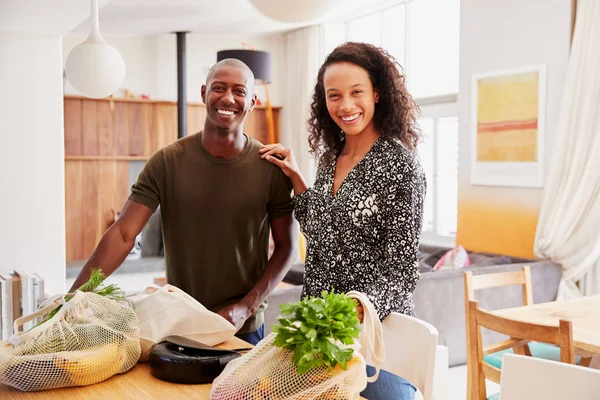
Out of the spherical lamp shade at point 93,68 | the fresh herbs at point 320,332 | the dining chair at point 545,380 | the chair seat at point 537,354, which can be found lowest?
the chair seat at point 537,354

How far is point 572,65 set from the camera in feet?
15.9

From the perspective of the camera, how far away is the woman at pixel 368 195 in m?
Result: 1.67

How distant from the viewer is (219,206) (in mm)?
1946

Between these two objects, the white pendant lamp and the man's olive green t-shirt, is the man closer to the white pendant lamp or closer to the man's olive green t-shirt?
the man's olive green t-shirt

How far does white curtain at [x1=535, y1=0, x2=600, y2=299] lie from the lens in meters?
4.71

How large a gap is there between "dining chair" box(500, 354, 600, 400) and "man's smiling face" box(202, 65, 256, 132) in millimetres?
1000

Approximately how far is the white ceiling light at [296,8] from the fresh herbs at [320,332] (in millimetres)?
912

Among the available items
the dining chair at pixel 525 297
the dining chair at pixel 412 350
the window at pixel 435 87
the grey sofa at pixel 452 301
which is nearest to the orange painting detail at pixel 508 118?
the window at pixel 435 87

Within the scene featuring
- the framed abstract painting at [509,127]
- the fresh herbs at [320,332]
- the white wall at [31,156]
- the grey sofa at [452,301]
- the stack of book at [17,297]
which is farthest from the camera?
the framed abstract painting at [509,127]

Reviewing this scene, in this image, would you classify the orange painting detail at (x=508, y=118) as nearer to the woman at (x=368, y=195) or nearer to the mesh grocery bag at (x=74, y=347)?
the woman at (x=368, y=195)

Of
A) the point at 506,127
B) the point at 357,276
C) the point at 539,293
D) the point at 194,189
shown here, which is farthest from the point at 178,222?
the point at 506,127

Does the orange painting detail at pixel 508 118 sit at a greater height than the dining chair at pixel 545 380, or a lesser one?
greater

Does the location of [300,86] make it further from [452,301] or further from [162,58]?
[452,301]

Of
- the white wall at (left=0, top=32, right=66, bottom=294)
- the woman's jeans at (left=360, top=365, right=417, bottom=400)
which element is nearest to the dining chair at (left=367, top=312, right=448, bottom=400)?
the woman's jeans at (left=360, top=365, right=417, bottom=400)
